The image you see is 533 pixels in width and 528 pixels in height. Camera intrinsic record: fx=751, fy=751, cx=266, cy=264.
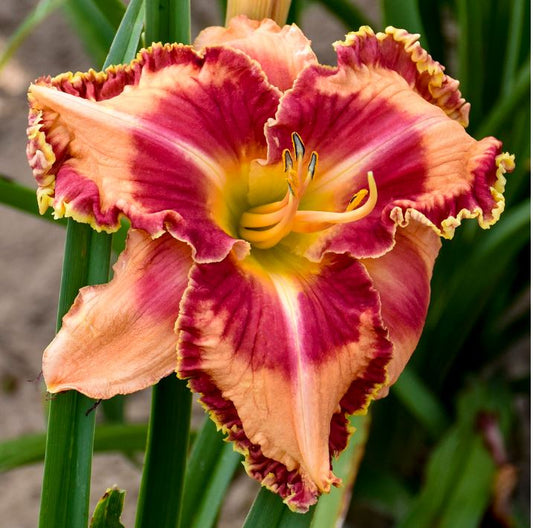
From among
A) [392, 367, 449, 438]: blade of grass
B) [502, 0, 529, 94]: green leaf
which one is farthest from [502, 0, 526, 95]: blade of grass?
[392, 367, 449, 438]: blade of grass

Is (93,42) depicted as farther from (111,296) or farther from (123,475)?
(123,475)

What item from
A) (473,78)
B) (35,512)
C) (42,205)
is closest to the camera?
(42,205)

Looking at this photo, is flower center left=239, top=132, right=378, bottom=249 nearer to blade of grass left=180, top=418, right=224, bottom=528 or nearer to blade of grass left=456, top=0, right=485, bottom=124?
blade of grass left=180, top=418, right=224, bottom=528

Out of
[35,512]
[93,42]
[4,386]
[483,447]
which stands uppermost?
[93,42]

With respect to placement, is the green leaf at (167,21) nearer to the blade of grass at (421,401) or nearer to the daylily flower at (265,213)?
the daylily flower at (265,213)

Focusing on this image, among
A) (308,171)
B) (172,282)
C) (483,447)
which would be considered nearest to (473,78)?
(483,447)

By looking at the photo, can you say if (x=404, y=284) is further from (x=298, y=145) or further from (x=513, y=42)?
(x=513, y=42)

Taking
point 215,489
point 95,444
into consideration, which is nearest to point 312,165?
point 215,489
